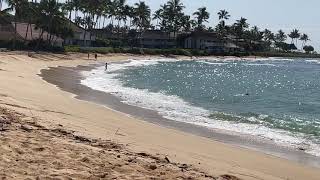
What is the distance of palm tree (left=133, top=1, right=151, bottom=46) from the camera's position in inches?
4993

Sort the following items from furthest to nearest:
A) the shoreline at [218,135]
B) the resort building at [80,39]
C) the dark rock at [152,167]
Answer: the resort building at [80,39] < the shoreline at [218,135] < the dark rock at [152,167]

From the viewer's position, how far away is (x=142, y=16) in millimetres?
128000

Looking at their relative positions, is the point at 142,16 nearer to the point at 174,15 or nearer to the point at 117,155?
the point at 174,15

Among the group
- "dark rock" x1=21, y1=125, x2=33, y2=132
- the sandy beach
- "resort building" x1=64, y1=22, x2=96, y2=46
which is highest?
"resort building" x1=64, y1=22, x2=96, y2=46

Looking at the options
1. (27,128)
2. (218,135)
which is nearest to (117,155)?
(27,128)

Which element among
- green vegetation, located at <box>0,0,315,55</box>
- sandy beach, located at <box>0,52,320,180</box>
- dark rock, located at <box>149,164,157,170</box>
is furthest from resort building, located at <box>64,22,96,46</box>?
dark rock, located at <box>149,164,157,170</box>

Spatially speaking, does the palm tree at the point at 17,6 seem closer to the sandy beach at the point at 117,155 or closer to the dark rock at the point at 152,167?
the sandy beach at the point at 117,155

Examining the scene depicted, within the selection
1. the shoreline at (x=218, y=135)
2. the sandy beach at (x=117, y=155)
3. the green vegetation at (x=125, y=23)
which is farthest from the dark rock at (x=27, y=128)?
the green vegetation at (x=125, y=23)

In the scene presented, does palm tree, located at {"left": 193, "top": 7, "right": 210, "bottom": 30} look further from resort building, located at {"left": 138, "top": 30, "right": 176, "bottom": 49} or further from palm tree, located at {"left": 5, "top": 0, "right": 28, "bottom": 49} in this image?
palm tree, located at {"left": 5, "top": 0, "right": 28, "bottom": 49}

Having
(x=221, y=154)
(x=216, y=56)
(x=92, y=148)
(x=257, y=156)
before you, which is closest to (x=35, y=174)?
(x=92, y=148)

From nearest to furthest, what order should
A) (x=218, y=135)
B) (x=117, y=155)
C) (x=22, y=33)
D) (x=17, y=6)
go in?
(x=117, y=155) < (x=218, y=135) < (x=17, y=6) < (x=22, y=33)

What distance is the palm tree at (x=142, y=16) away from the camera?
127 metres

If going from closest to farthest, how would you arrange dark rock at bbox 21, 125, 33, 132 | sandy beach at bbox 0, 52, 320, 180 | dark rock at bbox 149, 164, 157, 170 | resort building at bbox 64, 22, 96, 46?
sandy beach at bbox 0, 52, 320, 180, dark rock at bbox 149, 164, 157, 170, dark rock at bbox 21, 125, 33, 132, resort building at bbox 64, 22, 96, 46

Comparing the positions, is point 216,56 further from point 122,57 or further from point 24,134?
point 24,134
